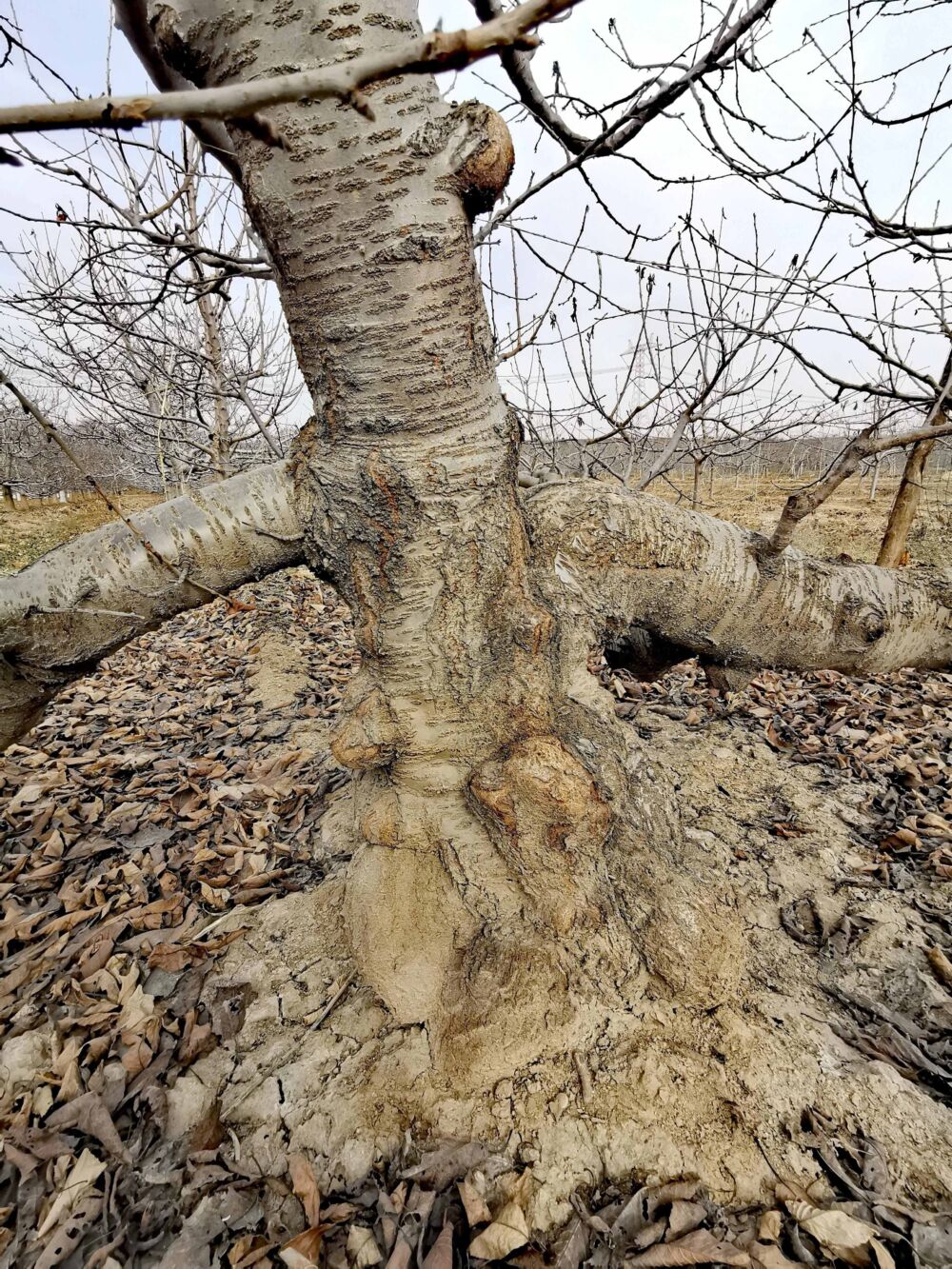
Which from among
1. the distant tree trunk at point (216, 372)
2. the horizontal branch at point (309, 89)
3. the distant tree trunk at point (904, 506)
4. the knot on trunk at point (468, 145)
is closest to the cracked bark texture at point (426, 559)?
the knot on trunk at point (468, 145)

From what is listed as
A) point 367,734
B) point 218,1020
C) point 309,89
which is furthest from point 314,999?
point 309,89

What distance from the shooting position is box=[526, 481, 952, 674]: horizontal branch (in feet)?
5.29

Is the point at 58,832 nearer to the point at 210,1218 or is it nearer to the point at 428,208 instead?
the point at 210,1218

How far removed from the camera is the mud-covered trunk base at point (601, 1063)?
1.37 metres

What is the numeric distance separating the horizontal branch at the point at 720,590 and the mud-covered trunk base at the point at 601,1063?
0.63 meters

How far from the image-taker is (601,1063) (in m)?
1.50

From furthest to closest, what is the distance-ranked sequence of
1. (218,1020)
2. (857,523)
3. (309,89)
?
(857,523) → (218,1020) → (309,89)

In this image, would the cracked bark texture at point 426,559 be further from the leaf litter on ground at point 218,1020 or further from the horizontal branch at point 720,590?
the leaf litter on ground at point 218,1020

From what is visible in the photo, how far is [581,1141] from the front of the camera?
1.39 metres

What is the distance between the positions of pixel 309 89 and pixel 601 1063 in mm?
1833

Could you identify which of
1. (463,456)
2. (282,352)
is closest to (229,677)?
(463,456)

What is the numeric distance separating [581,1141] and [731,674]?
126 cm

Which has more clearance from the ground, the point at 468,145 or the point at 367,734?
the point at 468,145

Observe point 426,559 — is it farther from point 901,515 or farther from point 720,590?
point 901,515
